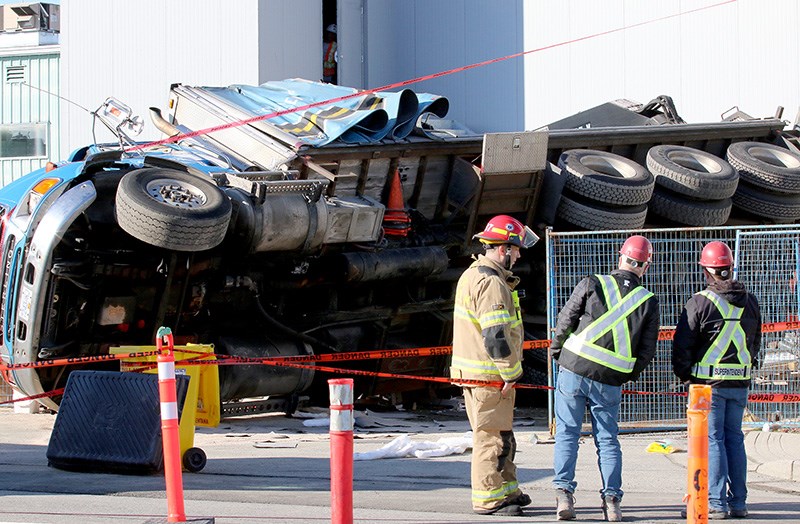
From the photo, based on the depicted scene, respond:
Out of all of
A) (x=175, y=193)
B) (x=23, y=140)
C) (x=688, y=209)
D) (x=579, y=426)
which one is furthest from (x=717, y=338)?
(x=23, y=140)

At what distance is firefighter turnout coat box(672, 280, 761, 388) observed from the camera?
7.28 m

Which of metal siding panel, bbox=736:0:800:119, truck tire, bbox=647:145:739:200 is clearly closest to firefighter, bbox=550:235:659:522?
truck tire, bbox=647:145:739:200

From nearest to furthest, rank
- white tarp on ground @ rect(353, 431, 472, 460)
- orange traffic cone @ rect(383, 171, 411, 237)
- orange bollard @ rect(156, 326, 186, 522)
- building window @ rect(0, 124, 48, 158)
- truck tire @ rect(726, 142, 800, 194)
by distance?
orange bollard @ rect(156, 326, 186, 522)
white tarp on ground @ rect(353, 431, 472, 460)
orange traffic cone @ rect(383, 171, 411, 237)
truck tire @ rect(726, 142, 800, 194)
building window @ rect(0, 124, 48, 158)

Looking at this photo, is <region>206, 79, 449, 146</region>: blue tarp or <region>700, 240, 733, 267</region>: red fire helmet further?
<region>206, 79, 449, 146</region>: blue tarp

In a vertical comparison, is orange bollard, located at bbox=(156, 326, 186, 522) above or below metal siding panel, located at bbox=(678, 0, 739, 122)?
below

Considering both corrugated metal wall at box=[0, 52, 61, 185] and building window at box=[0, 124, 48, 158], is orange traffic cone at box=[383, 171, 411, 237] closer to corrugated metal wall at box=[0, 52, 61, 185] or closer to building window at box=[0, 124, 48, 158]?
corrugated metal wall at box=[0, 52, 61, 185]

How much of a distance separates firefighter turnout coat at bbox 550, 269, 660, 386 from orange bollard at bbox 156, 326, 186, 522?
86.5 inches

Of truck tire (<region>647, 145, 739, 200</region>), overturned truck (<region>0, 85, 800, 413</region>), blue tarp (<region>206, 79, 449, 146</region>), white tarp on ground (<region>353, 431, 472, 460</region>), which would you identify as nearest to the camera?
white tarp on ground (<region>353, 431, 472, 460</region>)

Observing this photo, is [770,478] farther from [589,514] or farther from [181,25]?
[181,25]

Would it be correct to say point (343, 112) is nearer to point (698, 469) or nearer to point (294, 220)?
point (294, 220)

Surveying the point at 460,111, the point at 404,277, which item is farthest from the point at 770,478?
the point at 460,111

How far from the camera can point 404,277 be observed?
11891mm

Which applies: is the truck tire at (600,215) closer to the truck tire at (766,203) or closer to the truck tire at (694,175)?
the truck tire at (694,175)

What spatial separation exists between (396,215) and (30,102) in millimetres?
20907
